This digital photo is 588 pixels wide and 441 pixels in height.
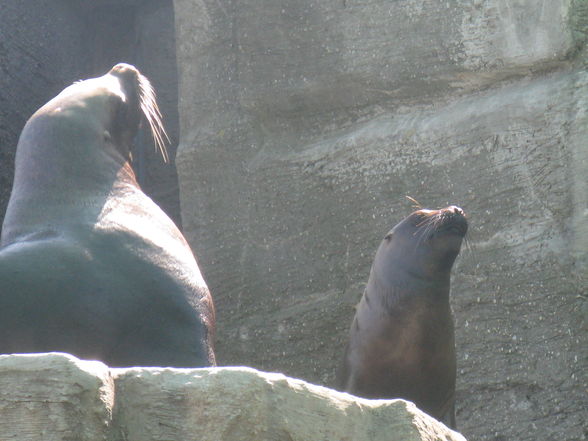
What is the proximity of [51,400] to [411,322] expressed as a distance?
2.28 meters

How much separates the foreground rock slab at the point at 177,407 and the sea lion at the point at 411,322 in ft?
5.59

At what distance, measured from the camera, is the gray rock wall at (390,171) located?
175 inches

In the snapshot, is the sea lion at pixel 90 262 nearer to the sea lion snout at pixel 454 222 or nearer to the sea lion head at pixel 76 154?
the sea lion head at pixel 76 154

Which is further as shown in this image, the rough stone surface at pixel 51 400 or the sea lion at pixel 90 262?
the sea lion at pixel 90 262

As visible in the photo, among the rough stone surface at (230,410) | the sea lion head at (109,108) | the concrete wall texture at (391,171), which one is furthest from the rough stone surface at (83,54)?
the rough stone surface at (230,410)

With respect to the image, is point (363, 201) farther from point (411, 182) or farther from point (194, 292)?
point (194, 292)

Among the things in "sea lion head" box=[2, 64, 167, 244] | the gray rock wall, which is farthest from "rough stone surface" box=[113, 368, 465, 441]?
the gray rock wall

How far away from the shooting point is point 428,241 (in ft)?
14.3

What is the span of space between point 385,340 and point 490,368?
1.66 feet

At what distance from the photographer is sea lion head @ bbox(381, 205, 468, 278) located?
4.27 meters

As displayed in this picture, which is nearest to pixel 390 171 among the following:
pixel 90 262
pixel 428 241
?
pixel 428 241

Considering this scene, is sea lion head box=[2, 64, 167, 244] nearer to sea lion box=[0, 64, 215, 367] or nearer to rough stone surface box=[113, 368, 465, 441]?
sea lion box=[0, 64, 215, 367]

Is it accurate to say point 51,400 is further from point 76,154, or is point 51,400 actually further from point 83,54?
point 83,54

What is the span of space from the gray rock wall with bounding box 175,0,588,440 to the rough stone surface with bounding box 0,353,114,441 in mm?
2535
